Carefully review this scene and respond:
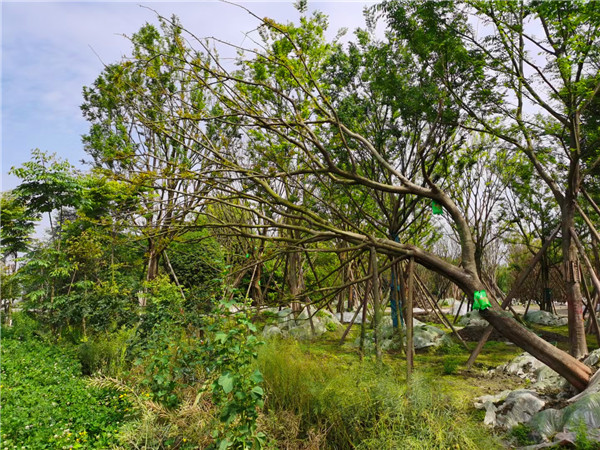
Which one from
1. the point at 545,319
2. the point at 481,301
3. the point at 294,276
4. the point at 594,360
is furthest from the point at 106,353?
the point at 545,319

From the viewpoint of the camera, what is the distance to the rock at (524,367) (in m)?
5.58

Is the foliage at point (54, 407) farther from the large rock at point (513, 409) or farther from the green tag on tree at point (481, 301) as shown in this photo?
the green tag on tree at point (481, 301)

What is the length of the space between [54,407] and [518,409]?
15.7ft

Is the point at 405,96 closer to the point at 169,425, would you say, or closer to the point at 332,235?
the point at 332,235

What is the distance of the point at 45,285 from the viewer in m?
9.70

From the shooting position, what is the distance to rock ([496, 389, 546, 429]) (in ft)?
12.6

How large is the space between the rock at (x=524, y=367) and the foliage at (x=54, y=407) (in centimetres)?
524

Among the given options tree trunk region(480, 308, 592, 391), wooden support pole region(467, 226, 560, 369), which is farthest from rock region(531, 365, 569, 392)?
wooden support pole region(467, 226, 560, 369)

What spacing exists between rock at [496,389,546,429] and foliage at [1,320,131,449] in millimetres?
3585

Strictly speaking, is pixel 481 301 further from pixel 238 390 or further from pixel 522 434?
pixel 238 390

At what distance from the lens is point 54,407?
408 centimetres

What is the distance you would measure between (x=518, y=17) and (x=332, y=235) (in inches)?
208

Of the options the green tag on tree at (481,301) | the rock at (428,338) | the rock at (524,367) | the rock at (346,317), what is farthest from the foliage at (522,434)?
the rock at (346,317)

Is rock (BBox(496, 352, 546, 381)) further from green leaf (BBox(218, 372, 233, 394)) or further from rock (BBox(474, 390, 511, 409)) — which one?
green leaf (BBox(218, 372, 233, 394))
